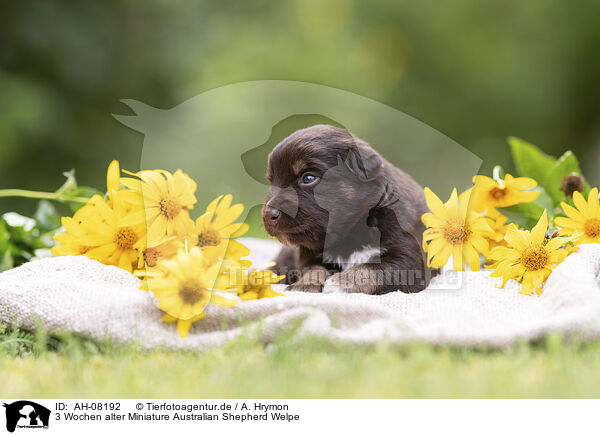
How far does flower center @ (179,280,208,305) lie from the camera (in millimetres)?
1669

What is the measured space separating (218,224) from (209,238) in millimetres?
57

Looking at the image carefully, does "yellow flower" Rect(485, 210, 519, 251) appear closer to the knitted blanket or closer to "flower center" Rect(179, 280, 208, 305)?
the knitted blanket

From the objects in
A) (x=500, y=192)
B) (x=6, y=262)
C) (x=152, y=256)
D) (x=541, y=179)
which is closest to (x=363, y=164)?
(x=500, y=192)

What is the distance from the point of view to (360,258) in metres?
2.24

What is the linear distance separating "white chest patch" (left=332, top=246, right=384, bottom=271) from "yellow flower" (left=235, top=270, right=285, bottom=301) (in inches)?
18.1

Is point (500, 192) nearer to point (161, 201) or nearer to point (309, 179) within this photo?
point (309, 179)

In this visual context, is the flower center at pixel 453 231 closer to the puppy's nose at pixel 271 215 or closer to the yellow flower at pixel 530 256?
the yellow flower at pixel 530 256

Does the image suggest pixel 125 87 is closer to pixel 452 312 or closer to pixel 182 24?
pixel 182 24

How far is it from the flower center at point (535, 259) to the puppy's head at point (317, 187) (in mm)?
557

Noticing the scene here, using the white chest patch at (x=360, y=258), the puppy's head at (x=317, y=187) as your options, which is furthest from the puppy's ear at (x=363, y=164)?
the white chest patch at (x=360, y=258)

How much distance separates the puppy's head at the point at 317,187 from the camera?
6.89 ft

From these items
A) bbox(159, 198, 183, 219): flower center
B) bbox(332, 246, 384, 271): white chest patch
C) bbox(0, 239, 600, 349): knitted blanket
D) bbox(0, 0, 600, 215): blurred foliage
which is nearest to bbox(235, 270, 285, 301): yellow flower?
bbox(0, 239, 600, 349): knitted blanket
